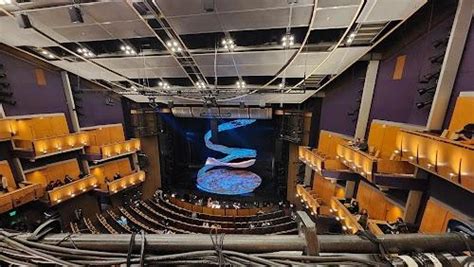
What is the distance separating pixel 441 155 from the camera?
4.88 meters

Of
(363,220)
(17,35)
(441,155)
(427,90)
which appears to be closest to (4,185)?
(17,35)

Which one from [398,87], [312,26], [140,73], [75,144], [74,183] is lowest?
[74,183]

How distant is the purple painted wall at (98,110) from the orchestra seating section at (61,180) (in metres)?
2.53

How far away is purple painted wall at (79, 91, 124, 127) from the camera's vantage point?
1388 centimetres

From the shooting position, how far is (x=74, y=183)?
1213 cm

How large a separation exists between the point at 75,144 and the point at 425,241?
48.0ft

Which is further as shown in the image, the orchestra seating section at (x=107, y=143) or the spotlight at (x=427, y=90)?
the orchestra seating section at (x=107, y=143)

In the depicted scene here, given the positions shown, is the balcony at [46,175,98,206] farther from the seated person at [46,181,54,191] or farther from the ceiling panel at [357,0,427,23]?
the ceiling panel at [357,0,427,23]

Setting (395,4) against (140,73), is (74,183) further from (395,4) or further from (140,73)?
(395,4)

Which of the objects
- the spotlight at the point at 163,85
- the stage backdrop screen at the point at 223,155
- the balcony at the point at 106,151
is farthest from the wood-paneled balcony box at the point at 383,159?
the balcony at the point at 106,151

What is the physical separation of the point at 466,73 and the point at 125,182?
16285 millimetres

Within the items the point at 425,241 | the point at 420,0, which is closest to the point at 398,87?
the point at 420,0

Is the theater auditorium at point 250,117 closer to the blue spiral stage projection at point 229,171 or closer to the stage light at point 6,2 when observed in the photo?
the stage light at point 6,2

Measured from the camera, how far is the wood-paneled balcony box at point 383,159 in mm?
6387
